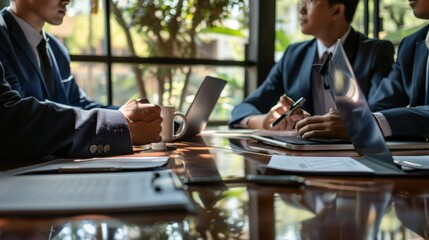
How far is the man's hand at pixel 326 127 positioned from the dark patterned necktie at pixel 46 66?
34.8 inches

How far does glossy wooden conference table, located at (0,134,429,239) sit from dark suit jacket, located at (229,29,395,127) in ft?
4.29

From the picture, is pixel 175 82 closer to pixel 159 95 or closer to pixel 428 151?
pixel 159 95

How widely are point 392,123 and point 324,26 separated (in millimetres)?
1067

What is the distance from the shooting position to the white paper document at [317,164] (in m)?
0.82

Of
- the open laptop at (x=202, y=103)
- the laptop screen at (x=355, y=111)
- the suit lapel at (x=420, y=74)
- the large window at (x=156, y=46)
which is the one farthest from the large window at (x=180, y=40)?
the laptop screen at (x=355, y=111)

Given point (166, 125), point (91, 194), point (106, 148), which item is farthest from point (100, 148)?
point (91, 194)

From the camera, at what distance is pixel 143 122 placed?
1.19 m

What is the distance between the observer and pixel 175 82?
9.29 ft

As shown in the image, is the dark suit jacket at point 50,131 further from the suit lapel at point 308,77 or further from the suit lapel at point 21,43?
the suit lapel at point 308,77

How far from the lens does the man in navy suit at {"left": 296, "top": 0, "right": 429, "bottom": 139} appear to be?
4.34 ft

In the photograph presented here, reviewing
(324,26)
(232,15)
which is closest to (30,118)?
(324,26)

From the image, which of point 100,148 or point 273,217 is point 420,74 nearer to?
point 100,148

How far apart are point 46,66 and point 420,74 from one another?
1402mm

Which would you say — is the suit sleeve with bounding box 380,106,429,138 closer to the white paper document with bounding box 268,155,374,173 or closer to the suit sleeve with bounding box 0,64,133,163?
the white paper document with bounding box 268,155,374,173
